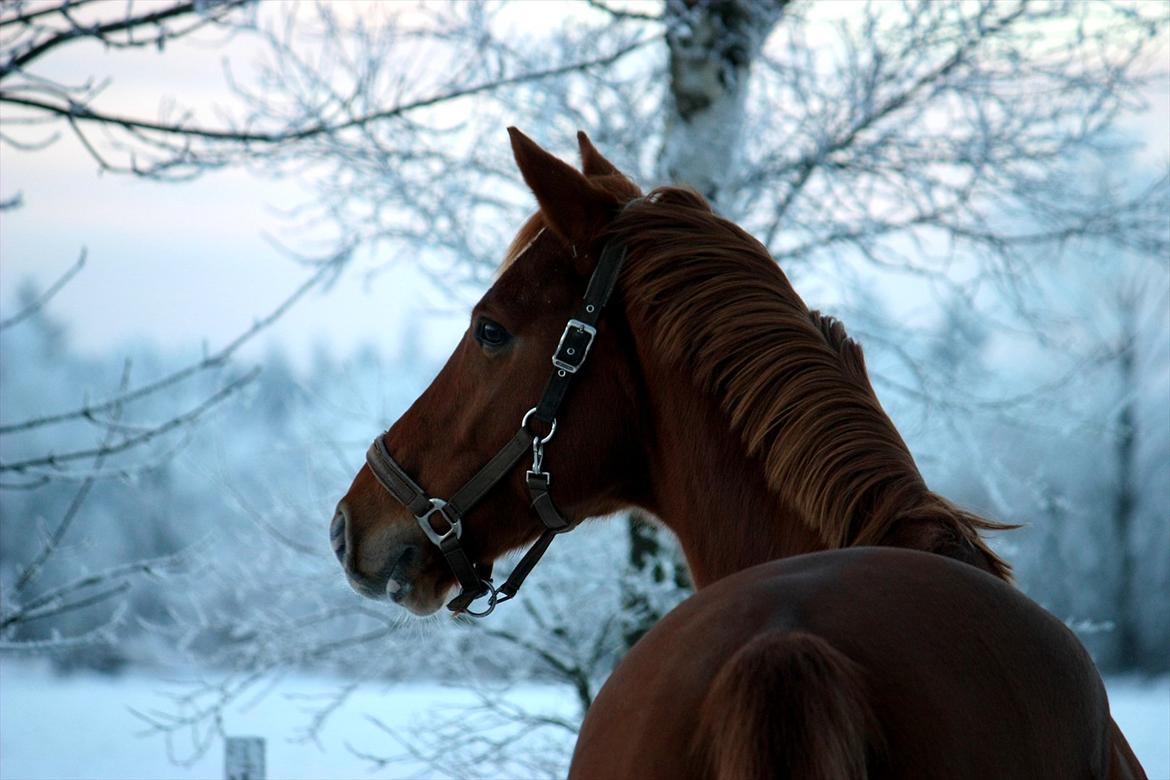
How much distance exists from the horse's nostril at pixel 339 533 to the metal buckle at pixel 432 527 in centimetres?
19

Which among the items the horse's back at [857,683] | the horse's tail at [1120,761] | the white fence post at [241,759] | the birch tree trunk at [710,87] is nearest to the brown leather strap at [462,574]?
the horse's back at [857,683]

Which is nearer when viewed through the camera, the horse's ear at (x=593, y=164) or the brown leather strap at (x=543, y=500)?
the brown leather strap at (x=543, y=500)

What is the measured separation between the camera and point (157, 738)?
541 cm

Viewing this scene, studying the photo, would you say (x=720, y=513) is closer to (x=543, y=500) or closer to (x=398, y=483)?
(x=543, y=500)

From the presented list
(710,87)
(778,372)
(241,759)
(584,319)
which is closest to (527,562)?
(584,319)

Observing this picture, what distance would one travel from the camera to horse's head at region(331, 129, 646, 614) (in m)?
2.09

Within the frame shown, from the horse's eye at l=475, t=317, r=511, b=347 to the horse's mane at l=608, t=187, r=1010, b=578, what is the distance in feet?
0.86

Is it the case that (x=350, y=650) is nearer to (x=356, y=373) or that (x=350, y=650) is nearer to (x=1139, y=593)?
(x=356, y=373)

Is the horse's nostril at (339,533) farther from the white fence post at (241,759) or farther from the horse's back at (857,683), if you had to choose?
the white fence post at (241,759)

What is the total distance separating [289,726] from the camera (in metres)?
5.72

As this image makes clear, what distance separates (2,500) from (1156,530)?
49.6 feet

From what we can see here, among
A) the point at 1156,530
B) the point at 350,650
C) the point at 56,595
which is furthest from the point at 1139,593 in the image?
the point at 56,595

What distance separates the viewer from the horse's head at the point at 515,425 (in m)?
2.09

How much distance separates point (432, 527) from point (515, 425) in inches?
10.8
